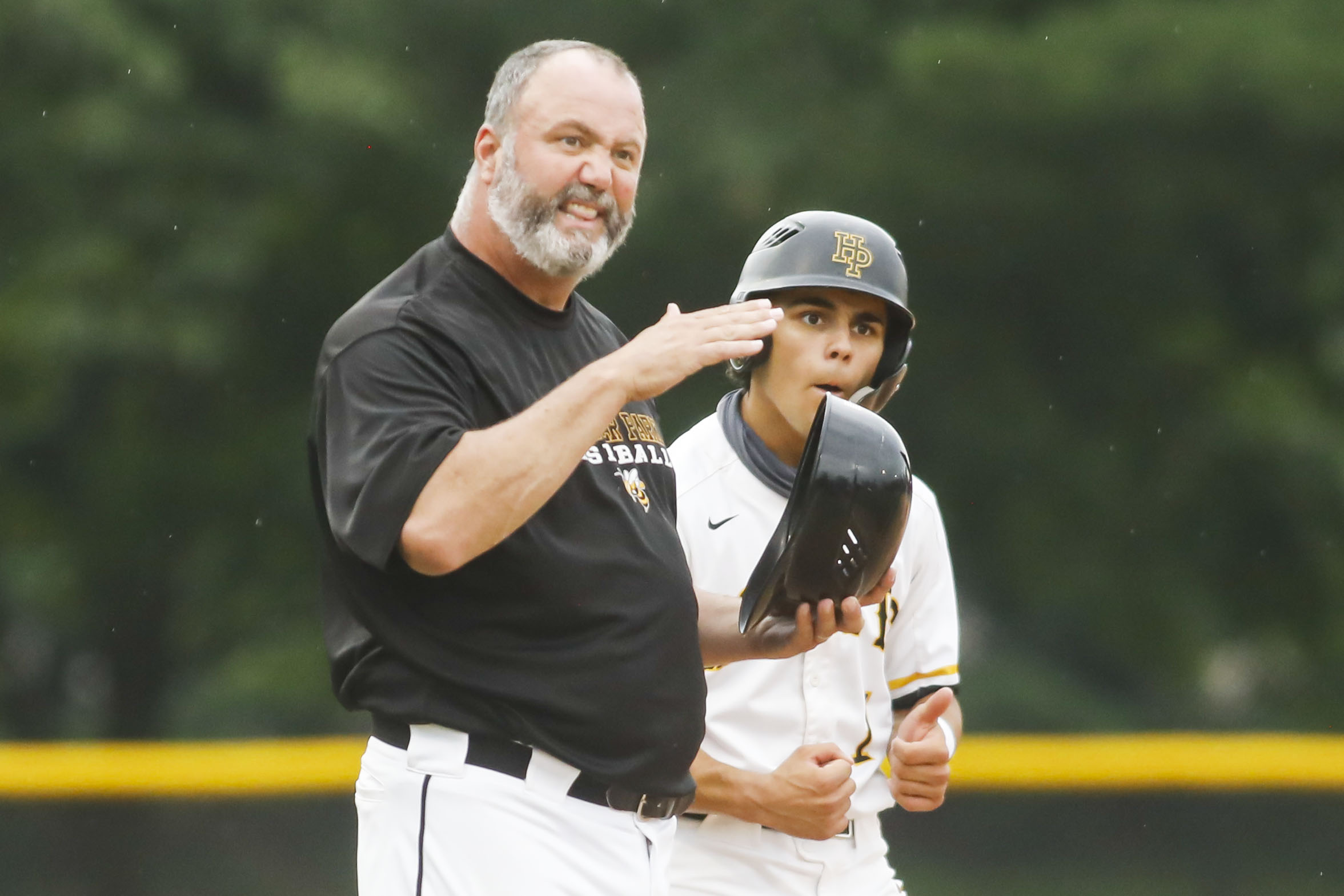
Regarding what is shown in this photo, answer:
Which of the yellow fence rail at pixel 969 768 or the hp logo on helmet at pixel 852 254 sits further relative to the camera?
the yellow fence rail at pixel 969 768

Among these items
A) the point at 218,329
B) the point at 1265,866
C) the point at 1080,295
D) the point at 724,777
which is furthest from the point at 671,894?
the point at 1080,295

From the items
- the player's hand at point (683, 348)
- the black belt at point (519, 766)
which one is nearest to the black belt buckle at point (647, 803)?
the black belt at point (519, 766)

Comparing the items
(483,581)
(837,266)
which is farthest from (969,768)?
(483,581)

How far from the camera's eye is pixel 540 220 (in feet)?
10.6

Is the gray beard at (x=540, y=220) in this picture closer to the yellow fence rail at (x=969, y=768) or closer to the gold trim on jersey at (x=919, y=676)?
the gold trim on jersey at (x=919, y=676)

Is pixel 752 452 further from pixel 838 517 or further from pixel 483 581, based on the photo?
pixel 483 581

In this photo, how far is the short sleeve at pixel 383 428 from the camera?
2.85 meters

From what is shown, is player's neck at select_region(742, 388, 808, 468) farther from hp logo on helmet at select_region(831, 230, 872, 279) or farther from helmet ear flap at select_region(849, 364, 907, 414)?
hp logo on helmet at select_region(831, 230, 872, 279)

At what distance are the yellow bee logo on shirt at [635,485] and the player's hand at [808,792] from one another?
68cm

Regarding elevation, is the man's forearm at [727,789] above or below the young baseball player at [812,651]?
below

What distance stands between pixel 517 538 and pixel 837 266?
3.97ft

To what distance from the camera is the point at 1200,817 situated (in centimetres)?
746

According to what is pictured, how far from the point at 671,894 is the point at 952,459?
874 centimetres

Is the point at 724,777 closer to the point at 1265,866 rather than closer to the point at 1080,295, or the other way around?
the point at 1265,866
